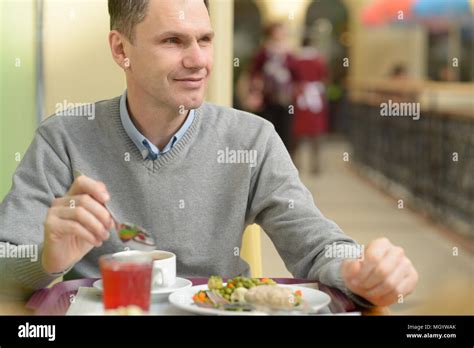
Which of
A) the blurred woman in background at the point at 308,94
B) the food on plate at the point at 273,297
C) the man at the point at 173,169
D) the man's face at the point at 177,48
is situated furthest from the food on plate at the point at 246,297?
the blurred woman in background at the point at 308,94

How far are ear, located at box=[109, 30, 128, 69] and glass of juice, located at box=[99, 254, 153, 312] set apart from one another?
332 mm

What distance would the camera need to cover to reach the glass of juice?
71 centimetres

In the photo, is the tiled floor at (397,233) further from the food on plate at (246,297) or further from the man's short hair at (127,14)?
the man's short hair at (127,14)

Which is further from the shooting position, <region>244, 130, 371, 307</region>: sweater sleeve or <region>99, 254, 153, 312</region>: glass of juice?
<region>244, 130, 371, 307</region>: sweater sleeve

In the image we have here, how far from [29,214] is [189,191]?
0.20m

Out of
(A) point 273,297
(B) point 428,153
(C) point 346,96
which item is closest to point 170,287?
(A) point 273,297

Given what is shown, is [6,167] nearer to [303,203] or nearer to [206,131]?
[206,131]

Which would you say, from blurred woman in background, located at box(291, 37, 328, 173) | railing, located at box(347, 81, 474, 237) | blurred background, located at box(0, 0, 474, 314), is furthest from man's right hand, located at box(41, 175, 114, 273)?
blurred woman in background, located at box(291, 37, 328, 173)

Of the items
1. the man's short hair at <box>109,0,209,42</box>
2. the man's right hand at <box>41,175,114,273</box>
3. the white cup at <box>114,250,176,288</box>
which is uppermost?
the man's short hair at <box>109,0,209,42</box>

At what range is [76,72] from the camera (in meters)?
1.20

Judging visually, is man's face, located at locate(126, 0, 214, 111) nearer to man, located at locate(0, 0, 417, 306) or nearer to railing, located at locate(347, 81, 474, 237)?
man, located at locate(0, 0, 417, 306)

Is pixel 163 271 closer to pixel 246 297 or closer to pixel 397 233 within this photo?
pixel 246 297

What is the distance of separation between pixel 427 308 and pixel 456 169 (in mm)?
3192

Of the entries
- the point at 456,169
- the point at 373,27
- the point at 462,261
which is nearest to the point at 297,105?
the point at 456,169
